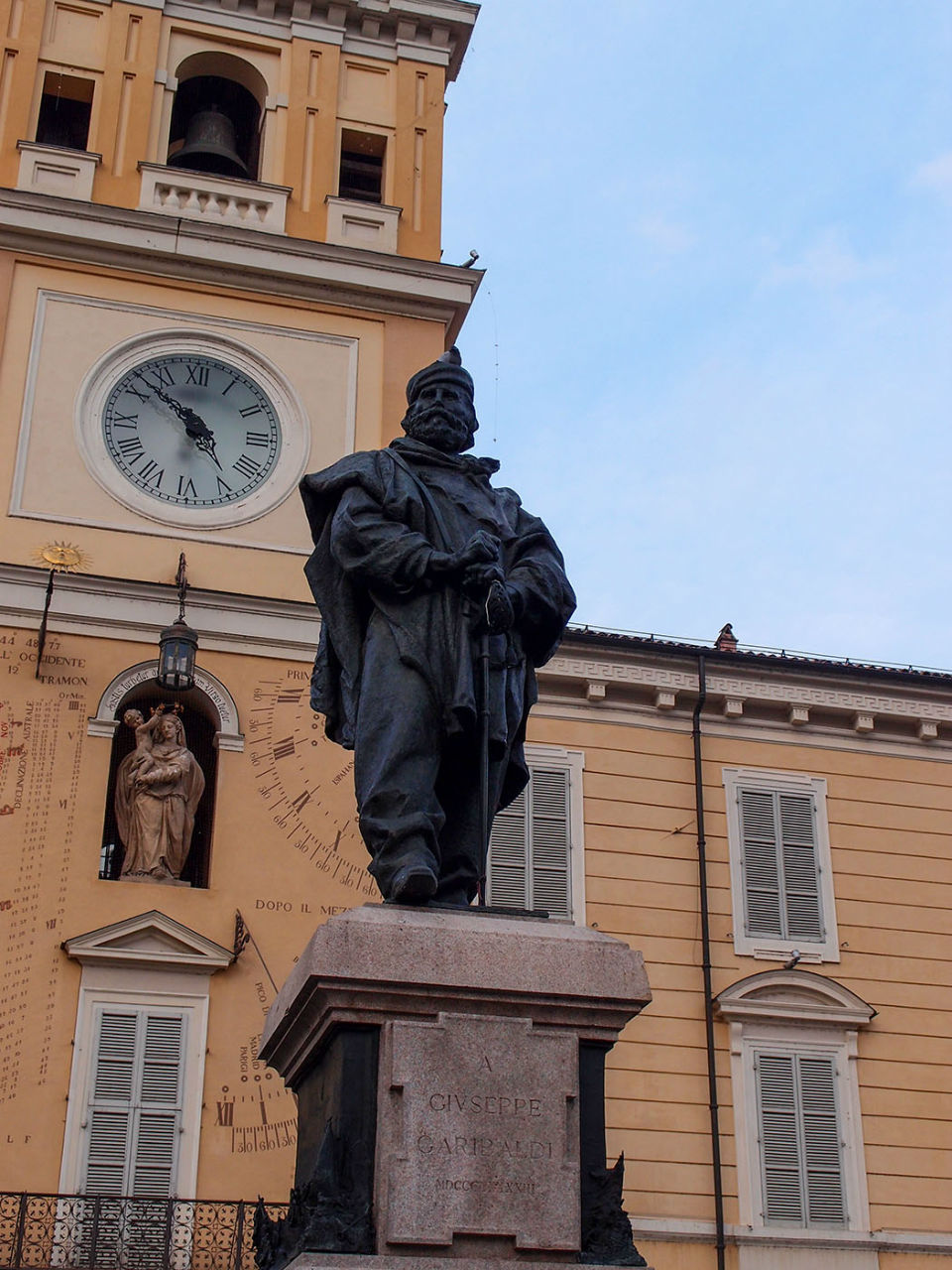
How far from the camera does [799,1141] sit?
17.7 m

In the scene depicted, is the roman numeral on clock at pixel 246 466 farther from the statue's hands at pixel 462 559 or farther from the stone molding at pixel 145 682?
the statue's hands at pixel 462 559

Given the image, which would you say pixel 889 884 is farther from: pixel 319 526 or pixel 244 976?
pixel 319 526

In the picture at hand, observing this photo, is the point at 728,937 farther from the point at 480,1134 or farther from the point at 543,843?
the point at 480,1134

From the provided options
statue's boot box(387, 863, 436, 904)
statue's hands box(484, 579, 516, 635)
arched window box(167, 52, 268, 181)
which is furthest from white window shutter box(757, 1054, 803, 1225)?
statue's boot box(387, 863, 436, 904)

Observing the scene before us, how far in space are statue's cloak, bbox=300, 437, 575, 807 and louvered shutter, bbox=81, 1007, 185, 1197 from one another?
10553 mm

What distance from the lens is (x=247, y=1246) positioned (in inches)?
595

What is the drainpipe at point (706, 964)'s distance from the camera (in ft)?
56.3

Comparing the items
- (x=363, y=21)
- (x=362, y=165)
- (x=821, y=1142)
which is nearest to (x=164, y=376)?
(x=362, y=165)

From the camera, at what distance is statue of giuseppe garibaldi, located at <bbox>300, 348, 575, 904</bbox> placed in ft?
18.1

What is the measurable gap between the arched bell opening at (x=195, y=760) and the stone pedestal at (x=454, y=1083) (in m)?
12.0

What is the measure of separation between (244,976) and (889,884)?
710 cm

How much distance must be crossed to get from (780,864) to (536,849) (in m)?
2.61

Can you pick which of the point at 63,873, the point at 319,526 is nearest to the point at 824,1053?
the point at 63,873

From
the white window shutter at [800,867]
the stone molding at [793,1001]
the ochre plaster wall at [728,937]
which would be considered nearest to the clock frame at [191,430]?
the ochre plaster wall at [728,937]
